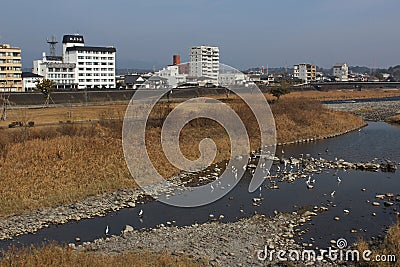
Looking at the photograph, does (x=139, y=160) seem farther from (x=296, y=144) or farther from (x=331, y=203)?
(x=296, y=144)

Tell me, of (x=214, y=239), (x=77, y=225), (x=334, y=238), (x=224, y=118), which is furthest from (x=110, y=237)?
(x=224, y=118)

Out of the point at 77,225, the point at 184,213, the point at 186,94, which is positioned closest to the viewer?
the point at 77,225

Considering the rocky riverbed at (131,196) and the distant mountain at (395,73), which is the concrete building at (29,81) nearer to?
the rocky riverbed at (131,196)

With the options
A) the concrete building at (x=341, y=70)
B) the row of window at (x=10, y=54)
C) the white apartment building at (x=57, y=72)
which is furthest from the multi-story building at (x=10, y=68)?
the concrete building at (x=341, y=70)

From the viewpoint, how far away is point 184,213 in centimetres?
1077

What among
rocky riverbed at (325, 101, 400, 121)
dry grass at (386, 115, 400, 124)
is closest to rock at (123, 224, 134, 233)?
dry grass at (386, 115, 400, 124)

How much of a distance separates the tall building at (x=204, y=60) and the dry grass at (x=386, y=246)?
159 ft

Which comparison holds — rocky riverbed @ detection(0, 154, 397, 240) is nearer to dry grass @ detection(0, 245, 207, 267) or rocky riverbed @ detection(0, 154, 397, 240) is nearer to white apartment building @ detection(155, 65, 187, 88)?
dry grass @ detection(0, 245, 207, 267)

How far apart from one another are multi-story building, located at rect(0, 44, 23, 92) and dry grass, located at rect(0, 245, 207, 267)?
3360 centimetres

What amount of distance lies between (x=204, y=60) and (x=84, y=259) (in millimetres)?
59795

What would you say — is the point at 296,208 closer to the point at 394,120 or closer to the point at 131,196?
the point at 131,196

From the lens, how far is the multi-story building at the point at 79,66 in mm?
→ 42469

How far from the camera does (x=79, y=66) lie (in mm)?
43844

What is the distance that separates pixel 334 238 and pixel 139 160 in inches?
311
